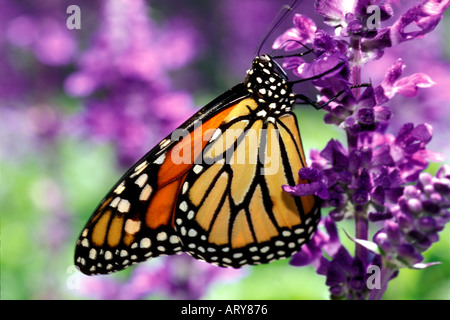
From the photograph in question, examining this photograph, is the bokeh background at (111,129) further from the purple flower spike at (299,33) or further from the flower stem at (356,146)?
the purple flower spike at (299,33)

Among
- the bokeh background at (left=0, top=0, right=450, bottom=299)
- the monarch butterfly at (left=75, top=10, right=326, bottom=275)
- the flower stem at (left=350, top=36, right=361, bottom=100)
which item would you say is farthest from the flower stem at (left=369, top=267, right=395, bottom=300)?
the bokeh background at (left=0, top=0, right=450, bottom=299)

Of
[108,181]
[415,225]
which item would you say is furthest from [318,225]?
[108,181]

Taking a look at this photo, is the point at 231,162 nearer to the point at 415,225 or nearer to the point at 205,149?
the point at 205,149

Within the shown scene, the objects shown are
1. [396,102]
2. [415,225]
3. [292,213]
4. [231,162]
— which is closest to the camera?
[415,225]

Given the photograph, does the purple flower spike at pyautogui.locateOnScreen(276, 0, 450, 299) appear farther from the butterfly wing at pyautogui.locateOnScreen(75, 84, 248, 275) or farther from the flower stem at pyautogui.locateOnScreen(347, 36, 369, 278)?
the butterfly wing at pyautogui.locateOnScreen(75, 84, 248, 275)

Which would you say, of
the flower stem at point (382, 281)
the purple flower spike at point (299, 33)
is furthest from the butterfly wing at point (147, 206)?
the flower stem at point (382, 281)
